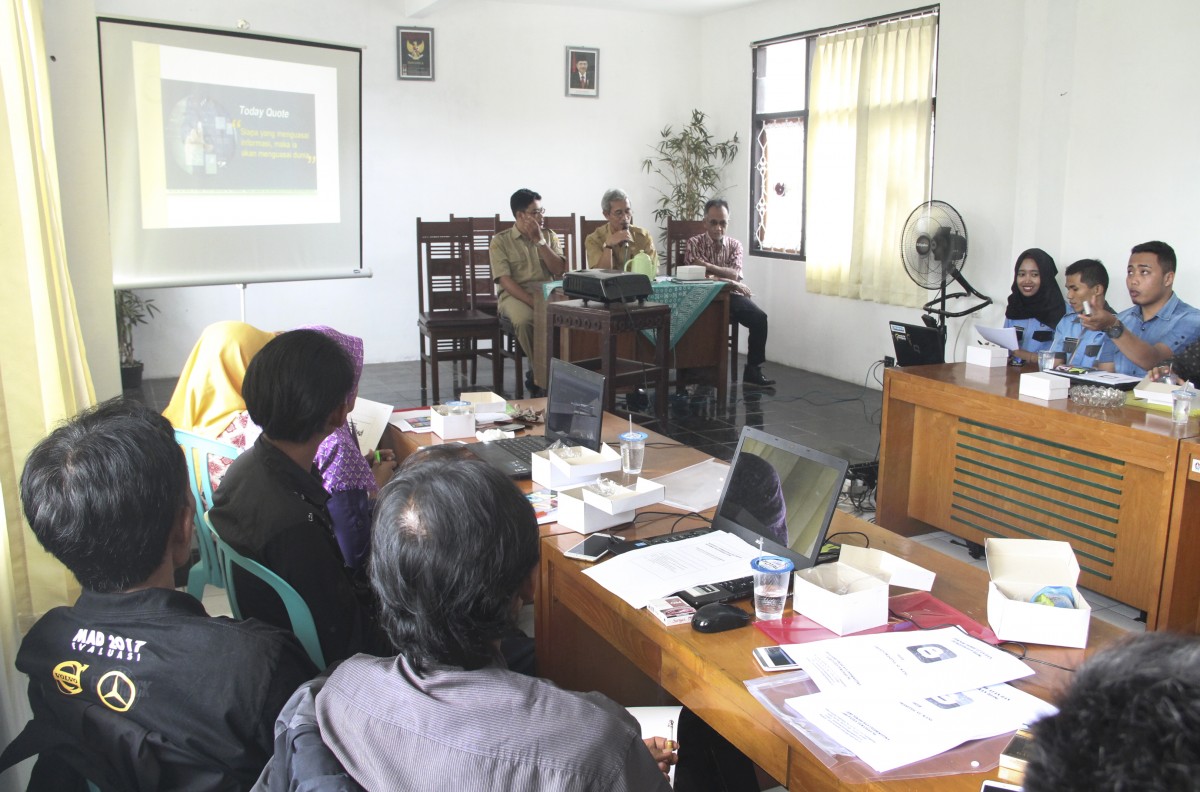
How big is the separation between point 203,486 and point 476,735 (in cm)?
166

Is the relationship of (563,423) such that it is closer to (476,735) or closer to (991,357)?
(476,735)

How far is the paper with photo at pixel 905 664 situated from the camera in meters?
1.36

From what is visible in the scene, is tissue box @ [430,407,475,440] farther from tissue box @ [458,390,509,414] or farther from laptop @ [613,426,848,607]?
laptop @ [613,426,848,607]

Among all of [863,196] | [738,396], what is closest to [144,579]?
[738,396]

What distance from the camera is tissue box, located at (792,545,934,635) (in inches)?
60.6

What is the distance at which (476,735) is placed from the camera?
3.21 ft

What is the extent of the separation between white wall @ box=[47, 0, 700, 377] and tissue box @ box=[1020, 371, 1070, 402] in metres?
4.96

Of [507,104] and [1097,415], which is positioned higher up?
[507,104]

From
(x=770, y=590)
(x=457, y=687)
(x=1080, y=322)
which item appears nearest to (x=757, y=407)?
(x=1080, y=322)

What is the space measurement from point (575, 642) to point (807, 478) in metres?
0.67

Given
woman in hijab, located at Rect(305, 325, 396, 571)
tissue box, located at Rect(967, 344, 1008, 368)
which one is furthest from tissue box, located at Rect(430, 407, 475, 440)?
tissue box, located at Rect(967, 344, 1008, 368)

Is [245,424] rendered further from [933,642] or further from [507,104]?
[507,104]

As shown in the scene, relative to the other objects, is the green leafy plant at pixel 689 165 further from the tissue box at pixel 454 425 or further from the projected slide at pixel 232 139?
the tissue box at pixel 454 425

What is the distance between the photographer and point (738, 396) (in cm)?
628
